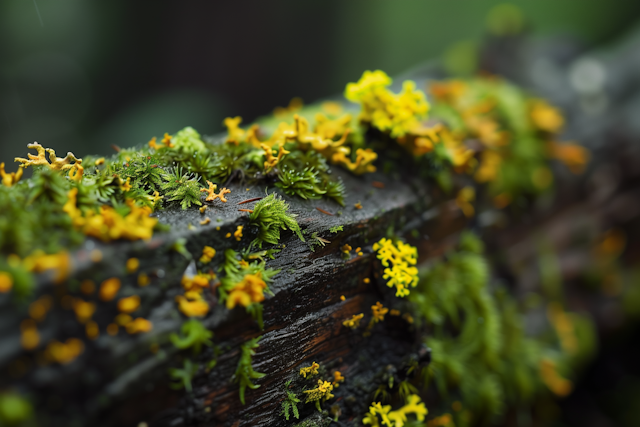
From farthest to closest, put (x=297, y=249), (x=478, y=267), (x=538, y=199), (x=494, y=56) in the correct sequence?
(x=494, y=56) < (x=538, y=199) < (x=478, y=267) < (x=297, y=249)

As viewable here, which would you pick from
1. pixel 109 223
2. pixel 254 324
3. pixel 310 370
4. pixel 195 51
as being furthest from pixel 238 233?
pixel 195 51

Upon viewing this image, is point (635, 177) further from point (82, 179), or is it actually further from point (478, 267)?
point (82, 179)

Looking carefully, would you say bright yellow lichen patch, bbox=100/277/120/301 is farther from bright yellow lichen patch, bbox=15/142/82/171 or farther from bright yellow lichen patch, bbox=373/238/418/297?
bright yellow lichen patch, bbox=373/238/418/297

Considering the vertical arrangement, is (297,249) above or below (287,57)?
below

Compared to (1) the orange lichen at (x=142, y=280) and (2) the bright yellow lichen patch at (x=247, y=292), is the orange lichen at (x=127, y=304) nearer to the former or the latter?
(1) the orange lichen at (x=142, y=280)

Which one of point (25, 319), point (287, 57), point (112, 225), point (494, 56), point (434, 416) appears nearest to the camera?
point (25, 319)

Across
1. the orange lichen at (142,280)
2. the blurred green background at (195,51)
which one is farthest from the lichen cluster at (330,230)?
the blurred green background at (195,51)

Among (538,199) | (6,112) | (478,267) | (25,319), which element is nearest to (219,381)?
(25,319)
